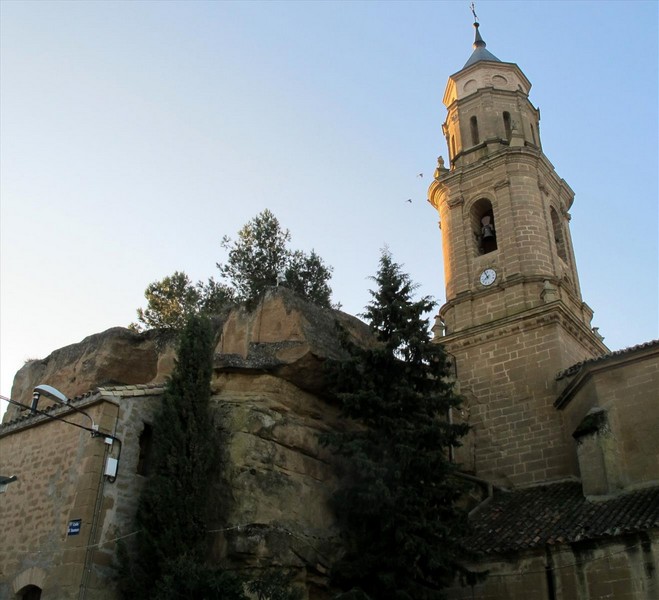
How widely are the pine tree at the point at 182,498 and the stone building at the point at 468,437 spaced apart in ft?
2.16

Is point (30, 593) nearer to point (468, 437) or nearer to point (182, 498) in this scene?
point (182, 498)

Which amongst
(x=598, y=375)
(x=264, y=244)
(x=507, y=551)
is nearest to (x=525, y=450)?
(x=598, y=375)

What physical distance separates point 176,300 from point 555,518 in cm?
1284

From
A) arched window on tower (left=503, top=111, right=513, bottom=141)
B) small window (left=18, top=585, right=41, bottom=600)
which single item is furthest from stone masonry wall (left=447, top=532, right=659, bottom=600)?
arched window on tower (left=503, top=111, right=513, bottom=141)

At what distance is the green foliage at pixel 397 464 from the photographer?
40.3ft

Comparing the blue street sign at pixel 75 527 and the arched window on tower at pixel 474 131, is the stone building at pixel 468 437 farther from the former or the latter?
the arched window on tower at pixel 474 131

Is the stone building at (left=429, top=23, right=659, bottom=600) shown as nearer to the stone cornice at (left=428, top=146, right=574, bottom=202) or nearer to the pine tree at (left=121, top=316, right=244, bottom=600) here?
the stone cornice at (left=428, top=146, right=574, bottom=202)

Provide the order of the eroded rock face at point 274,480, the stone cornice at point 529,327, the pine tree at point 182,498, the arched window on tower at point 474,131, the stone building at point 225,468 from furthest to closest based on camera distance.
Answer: the arched window on tower at point 474,131 < the stone cornice at point 529,327 < the eroded rock face at point 274,480 < the stone building at point 225,468 < the pine tree at point 182,498

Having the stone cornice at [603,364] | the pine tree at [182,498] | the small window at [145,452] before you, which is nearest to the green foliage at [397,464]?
the pine tree at [182,498]

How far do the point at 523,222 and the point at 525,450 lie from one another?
7.19 m

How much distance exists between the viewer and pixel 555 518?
591 inches

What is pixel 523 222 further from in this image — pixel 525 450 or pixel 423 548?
pixel 423 548

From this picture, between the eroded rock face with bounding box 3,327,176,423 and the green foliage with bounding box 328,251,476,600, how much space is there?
19.8 feet

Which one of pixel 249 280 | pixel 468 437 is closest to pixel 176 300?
pixel 249 280
